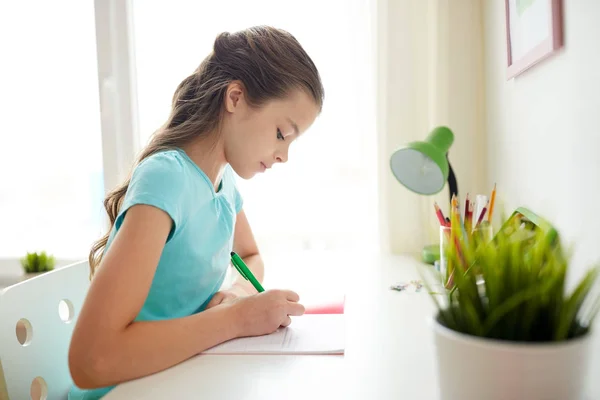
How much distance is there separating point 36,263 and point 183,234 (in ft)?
3.64

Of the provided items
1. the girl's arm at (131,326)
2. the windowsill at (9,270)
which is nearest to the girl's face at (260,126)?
the girl's arm at (131,326)

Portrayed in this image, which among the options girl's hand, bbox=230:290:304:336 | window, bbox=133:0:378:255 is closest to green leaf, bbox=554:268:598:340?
girl's hand, bbox=230:290:304:336

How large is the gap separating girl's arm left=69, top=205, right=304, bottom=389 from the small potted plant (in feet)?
3.92

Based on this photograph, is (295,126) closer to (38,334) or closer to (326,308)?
(326,308)

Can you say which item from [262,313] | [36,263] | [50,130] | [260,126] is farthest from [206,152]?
[50,130]

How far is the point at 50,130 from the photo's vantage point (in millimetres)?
1905

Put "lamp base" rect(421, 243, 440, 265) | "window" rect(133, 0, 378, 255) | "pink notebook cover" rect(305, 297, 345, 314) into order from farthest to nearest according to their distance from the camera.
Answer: "window" rect(133, 0, 378, 255) < "lamp base" rect(421, 243, 440, 265) < "pink notebook cover" rect(305, 297, 345, 314)

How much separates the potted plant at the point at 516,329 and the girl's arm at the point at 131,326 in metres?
0.39

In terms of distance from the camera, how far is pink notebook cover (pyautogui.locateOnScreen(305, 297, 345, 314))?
1116 mm

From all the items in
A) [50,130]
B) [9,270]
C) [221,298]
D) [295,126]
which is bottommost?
[9,270]

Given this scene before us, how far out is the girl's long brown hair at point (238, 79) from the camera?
0.94 metres

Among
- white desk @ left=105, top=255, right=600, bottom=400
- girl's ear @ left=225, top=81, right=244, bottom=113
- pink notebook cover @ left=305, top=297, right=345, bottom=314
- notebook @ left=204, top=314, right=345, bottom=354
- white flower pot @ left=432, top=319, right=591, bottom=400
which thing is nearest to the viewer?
white flower pot @ left=432, top=319, right=591, bottom=400

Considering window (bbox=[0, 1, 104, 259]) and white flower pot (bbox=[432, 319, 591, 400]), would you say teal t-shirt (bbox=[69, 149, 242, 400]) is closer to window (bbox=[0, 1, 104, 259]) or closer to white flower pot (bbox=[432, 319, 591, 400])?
white flower pot (bbox=[432, 319, 591, 400])

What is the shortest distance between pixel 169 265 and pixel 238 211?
1.27 ft
